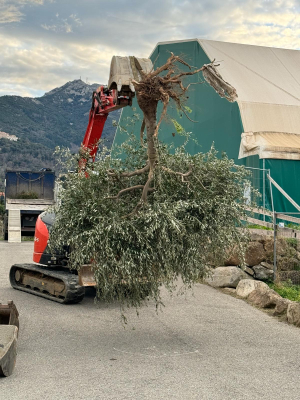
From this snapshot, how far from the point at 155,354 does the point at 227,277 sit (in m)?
6.29

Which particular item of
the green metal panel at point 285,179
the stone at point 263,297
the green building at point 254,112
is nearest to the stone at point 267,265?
the stone at point 263,297

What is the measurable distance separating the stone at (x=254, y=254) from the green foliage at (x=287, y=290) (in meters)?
0.82

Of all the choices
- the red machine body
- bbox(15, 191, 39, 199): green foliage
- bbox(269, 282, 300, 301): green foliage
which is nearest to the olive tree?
the red machine body

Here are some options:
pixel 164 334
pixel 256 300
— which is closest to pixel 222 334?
pixel 164 334

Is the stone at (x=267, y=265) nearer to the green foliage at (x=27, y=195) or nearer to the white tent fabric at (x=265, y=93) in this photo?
the white tent fabric at (x=265, y=93)

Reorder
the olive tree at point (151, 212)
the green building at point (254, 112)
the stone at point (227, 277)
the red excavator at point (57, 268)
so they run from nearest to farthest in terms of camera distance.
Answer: the olive tree at point (151, 212) < the red excavator at point (57, 268) < the stone at point (227, 277) < the green building at point (254, 112)

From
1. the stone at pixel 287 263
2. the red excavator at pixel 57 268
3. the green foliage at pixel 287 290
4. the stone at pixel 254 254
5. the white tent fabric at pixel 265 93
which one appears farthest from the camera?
the white tent fabric at pixel 265 93

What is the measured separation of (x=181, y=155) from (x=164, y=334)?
10.0 ft

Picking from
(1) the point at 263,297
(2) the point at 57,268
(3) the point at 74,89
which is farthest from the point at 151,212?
(3) the point at 74,89

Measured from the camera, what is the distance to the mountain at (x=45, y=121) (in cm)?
10499

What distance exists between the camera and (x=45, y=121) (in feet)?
447

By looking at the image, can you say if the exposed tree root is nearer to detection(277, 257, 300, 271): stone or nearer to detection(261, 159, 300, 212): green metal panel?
detection(277, 257, 300, 271): stone

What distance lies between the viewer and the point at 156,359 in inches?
310

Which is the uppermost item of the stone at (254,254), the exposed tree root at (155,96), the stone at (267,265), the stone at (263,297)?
the exposed tree root at (155,96)
